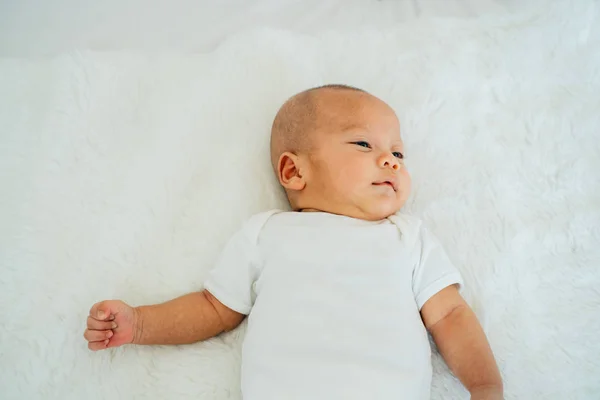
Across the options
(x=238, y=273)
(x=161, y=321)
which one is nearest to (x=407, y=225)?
(x=238, y=273)

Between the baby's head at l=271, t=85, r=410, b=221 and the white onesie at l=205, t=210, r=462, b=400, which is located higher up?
the baby's head at l=271, t=85, r=410, b=221

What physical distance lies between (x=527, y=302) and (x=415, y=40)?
2.19ft

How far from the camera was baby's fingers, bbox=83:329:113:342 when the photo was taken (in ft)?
3.02

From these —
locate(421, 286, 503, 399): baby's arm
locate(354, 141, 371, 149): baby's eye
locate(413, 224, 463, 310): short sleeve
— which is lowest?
locate(421, 286, 503, 399): baby's arm

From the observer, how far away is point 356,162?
40.1 inches

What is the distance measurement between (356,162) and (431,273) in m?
0.25

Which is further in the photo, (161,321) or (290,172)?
(290,172)

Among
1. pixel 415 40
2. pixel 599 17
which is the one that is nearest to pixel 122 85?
pixel 415 40

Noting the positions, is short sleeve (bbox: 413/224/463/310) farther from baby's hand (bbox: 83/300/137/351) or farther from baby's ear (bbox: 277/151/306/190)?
baby's hand (bbox: 83/300/137/351)

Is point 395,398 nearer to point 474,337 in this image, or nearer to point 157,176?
point 474,337

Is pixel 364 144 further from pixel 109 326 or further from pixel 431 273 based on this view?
pixel 109 326

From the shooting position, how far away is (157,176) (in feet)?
3.74

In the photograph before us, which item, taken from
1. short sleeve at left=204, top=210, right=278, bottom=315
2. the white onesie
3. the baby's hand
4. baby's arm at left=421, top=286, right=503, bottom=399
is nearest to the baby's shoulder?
the white onesie

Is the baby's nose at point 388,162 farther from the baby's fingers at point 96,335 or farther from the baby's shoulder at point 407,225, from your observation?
the baby's fingers at point 96,335
